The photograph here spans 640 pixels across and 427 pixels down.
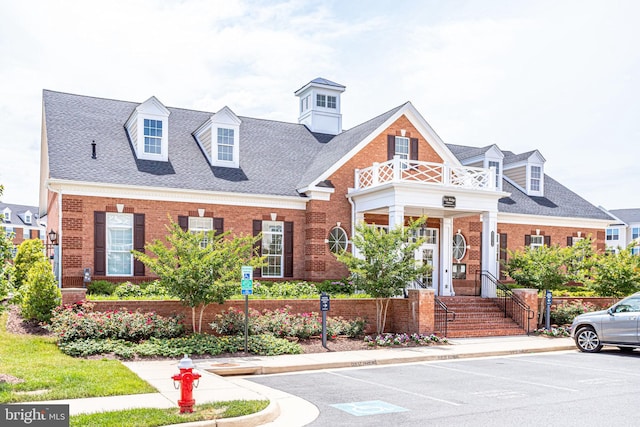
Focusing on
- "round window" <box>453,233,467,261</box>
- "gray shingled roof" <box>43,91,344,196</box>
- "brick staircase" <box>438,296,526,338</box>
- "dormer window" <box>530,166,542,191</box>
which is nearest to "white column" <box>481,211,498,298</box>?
"brick staircase" <box>438,296,526,338</box>

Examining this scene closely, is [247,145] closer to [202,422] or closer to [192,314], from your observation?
[192,314]

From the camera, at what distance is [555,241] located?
30.6 m

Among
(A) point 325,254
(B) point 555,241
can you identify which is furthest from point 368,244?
(B) point 555,241

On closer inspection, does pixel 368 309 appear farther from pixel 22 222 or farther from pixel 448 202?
pixel 22 222

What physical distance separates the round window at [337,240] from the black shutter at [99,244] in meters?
8.64

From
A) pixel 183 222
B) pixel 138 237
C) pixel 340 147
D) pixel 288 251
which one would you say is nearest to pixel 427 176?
pixel 340 147

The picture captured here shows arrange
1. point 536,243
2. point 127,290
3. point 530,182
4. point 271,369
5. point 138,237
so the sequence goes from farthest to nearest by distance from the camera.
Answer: point 530,182, point 536,243, point 138,237, point 127,290, point 271,369

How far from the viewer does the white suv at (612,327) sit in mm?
17047

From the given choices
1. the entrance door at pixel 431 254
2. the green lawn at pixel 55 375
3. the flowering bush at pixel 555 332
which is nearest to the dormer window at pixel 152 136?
the green lawn at pixel 55 375

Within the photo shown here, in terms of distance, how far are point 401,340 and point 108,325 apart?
847 cm

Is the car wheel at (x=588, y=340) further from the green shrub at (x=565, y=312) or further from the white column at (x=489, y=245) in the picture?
the white column at (x=489, y=245)

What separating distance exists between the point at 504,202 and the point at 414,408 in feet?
71.3

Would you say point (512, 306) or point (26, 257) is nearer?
point (26, 257)

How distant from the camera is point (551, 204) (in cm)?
3142
